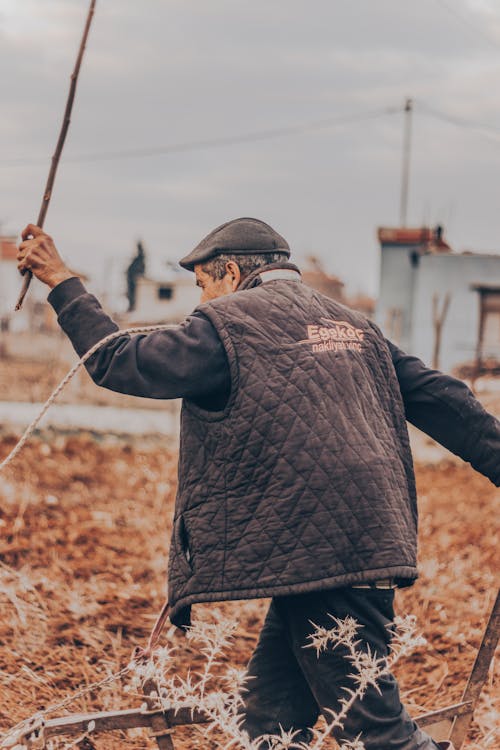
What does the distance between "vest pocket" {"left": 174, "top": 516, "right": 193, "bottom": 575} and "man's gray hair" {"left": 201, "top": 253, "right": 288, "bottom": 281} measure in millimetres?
707

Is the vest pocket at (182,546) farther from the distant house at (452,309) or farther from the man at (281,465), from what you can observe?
the distant house at (452,309)

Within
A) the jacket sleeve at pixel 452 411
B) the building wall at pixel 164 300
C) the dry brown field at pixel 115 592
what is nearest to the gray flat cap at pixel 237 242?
the jacket sleeve at pixel 452 411

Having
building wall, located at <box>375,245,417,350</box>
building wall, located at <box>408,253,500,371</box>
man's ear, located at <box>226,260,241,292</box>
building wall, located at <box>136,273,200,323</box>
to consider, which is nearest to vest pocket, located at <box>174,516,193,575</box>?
man's ear, located at <box>226,260,241,292</box>

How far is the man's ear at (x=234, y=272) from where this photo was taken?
106 inches

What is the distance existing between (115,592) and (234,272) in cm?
251

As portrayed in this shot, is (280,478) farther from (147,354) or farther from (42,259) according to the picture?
(42,259)

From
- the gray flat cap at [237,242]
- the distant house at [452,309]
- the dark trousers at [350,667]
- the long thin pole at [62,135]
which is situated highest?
the long thin pole at [62,135]

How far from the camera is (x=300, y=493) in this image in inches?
94.4

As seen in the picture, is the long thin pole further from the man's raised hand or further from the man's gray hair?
the man's gray hair

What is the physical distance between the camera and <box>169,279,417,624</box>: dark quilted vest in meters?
2.39

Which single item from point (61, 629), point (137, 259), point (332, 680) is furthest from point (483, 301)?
point (137, 259)

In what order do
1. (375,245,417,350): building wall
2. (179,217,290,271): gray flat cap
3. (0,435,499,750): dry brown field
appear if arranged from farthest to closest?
(375,245,417,350): building wall < (0,435,499,750): dry brown field < (179,217,290,271): gray flat cap

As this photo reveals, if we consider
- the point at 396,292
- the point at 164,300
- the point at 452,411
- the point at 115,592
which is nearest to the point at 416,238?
the point at 396,292

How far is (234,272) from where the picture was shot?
2705 mm
